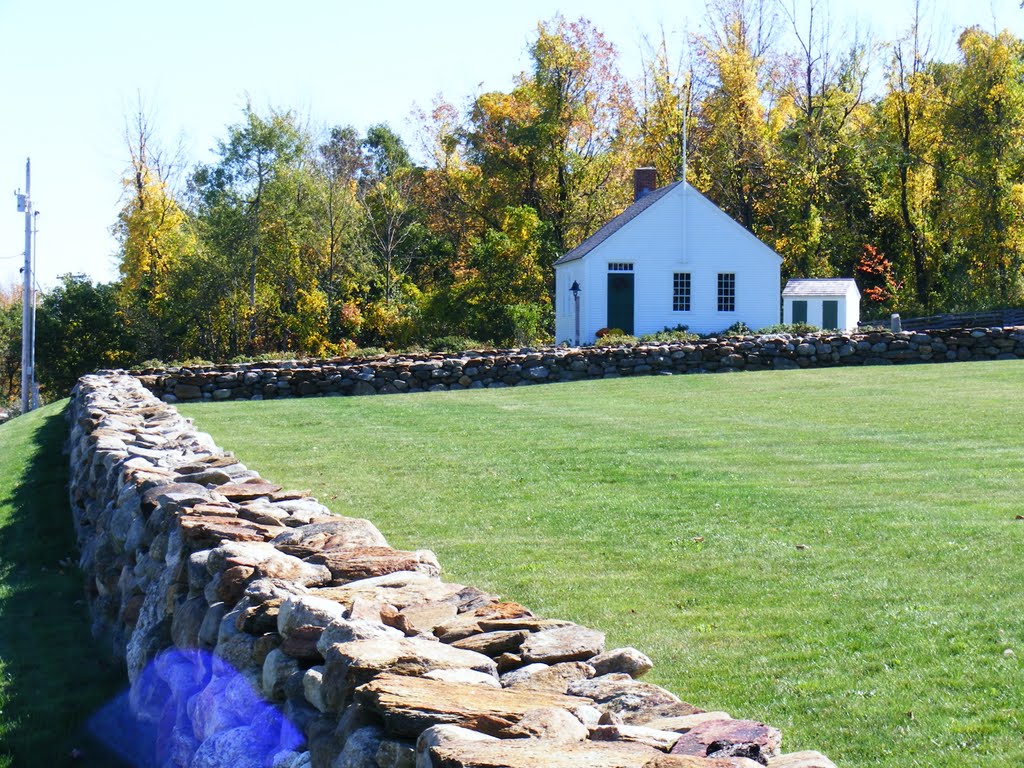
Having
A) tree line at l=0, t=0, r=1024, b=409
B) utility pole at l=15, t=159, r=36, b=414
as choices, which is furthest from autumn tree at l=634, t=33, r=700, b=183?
utility pole at l=15, t=159, r=36, b=414

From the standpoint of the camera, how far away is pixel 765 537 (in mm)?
7367

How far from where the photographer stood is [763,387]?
2058 centimetres

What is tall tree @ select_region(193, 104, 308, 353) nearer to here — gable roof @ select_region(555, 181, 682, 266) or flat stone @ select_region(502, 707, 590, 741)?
gable roof @ select_region(555, 181, 682, 266)

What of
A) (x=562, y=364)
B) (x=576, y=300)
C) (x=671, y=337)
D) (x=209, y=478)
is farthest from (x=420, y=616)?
(x=576, y=300)

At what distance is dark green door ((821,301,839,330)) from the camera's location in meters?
36.2

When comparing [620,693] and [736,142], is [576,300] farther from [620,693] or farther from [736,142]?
[620,693]

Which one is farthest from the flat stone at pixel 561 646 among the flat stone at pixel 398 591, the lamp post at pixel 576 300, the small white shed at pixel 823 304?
the small white shed at pixel 823 304

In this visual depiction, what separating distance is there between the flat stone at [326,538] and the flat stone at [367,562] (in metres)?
0.09

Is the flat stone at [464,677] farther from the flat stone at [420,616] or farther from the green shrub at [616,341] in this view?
the green shrub at [616,341]

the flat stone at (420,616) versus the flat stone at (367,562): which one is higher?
the flat stone at (367,562)

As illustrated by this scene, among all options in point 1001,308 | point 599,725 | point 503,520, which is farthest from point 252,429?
point 1001,308

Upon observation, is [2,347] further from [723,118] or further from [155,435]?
[155,435]

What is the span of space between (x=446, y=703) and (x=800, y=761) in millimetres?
900

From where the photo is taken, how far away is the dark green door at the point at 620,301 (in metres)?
35.3
